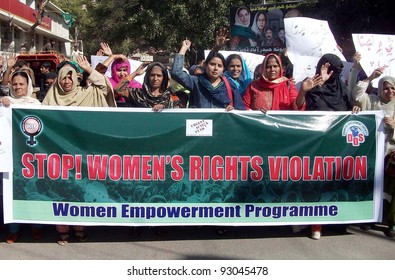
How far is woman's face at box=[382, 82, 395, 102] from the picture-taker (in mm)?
4875

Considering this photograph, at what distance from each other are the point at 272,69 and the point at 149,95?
1.28 m

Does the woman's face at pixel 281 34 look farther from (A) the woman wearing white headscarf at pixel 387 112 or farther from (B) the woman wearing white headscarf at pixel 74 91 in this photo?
(B) the woman wearing white headscarf at pixel 74 91

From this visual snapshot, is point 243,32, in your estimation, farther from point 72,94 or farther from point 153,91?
point 72,94

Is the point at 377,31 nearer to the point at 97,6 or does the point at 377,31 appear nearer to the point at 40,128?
the point at 40,128

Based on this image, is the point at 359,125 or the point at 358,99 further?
the point at 358,99

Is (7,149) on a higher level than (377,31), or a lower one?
lower

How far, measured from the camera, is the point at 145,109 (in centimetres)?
442

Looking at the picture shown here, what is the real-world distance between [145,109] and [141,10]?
12.9 m

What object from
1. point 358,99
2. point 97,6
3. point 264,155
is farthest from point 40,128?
point 97,6

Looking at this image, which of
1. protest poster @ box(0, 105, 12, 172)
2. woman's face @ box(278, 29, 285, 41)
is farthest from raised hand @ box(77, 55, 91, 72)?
woman's face @ box(278, 29, 285, 41)

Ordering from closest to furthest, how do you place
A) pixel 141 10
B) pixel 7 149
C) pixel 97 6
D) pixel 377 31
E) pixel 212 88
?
pixel 7 149 < pixel 212 88 < pixel 377 31 < pixel 141 10 < pixel 97 6

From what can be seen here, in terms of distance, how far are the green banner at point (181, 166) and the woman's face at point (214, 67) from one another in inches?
22.2

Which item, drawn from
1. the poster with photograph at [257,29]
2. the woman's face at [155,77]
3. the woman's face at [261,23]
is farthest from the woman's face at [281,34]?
the woman's face at [155,77]

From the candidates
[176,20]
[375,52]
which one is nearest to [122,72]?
[375,52]
